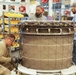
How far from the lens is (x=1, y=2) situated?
705cm

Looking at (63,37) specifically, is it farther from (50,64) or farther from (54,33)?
(50,64)

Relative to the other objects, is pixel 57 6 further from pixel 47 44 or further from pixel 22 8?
pixel 47 44

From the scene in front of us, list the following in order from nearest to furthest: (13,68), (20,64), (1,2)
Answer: (20,64) → (13,68) → (1,2)

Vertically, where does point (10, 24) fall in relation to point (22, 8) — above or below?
below

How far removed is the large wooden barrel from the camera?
2.62 m

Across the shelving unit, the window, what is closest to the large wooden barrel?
the shelving unit

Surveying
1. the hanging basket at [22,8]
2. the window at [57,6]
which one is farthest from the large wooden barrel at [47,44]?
the window at [57,6]

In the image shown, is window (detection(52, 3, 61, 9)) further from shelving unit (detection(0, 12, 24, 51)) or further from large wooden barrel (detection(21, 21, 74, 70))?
large wooden barrel (detection(21, 21, 74, 70))

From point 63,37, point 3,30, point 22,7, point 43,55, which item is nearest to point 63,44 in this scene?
point 63,37

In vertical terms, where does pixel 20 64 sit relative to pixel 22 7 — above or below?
below

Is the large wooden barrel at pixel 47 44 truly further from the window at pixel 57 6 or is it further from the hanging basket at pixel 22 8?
the window at pixel 57 6

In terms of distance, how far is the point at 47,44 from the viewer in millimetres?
2619

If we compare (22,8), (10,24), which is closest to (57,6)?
(22,8)

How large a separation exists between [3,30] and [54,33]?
139 inches
